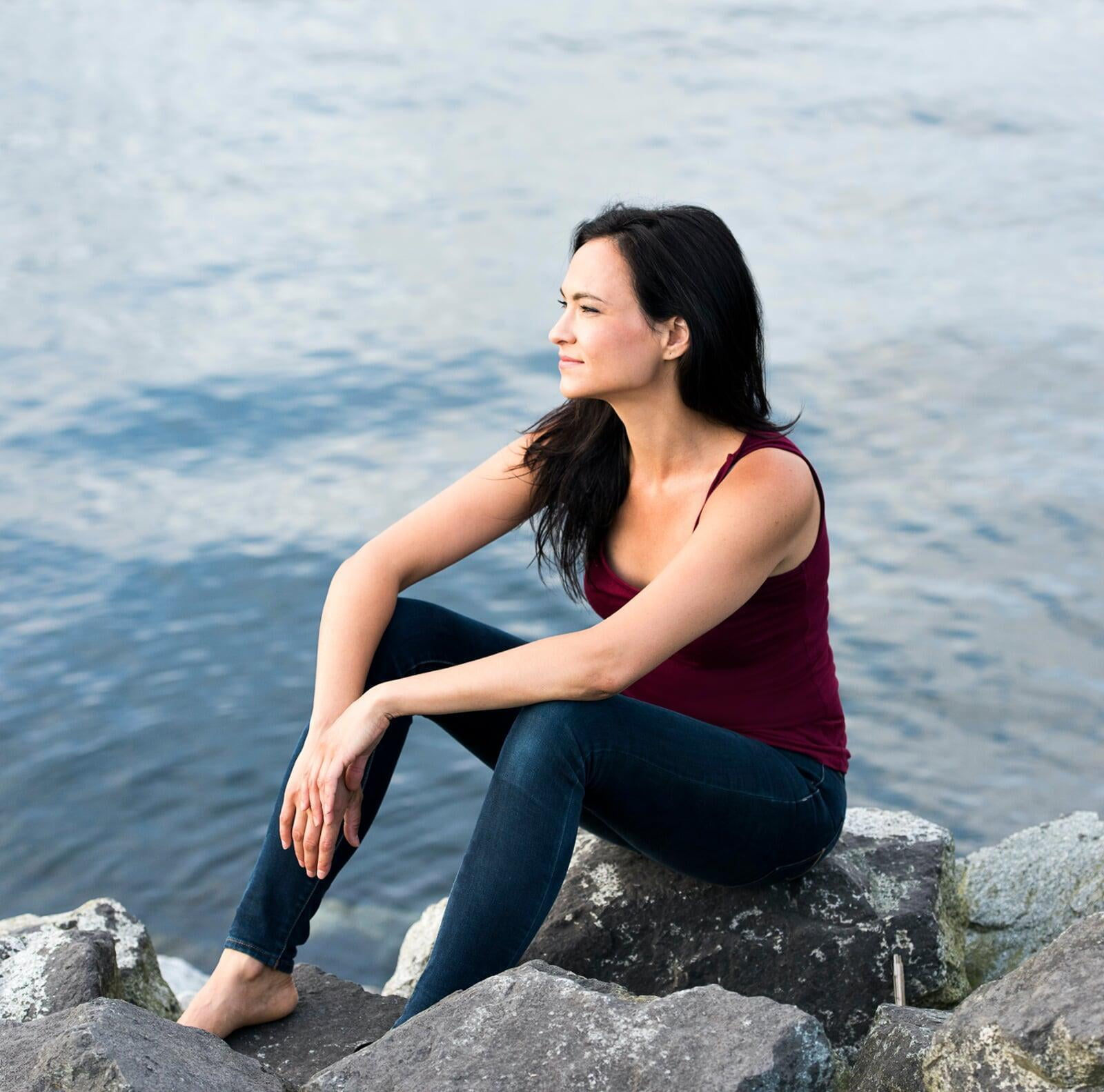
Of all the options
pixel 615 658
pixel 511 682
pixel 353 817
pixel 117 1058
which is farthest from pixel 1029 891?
pixel 117 1058

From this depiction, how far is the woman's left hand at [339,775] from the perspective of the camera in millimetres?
2787

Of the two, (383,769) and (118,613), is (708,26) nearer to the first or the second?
(118,613)

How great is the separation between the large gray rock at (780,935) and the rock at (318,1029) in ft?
1.21

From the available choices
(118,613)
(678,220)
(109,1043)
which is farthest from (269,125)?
(109,1043)

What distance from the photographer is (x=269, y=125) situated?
16422 mm

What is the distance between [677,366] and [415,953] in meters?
1.84

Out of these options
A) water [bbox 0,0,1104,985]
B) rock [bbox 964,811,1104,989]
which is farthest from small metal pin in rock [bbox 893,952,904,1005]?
water [bbox 0,0,1104,985]

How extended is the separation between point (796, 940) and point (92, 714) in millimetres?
4158

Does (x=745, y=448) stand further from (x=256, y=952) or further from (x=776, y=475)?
(x=256, y=952)

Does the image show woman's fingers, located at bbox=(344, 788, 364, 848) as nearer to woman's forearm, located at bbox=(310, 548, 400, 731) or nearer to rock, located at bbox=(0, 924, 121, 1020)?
woman's forearm, located at bbox=(310, 548, 400, 731)

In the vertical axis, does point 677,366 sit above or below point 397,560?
above

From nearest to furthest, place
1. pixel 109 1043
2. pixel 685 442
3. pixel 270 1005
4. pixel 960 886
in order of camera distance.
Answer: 1. pixel 109 1043
2. pixel 270 1005
3. pixel 685 442
4. pixel 960 886

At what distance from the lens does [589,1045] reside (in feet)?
7.18

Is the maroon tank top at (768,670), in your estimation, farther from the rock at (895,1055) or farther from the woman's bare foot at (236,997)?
the woman's bare foot at (236,997)
